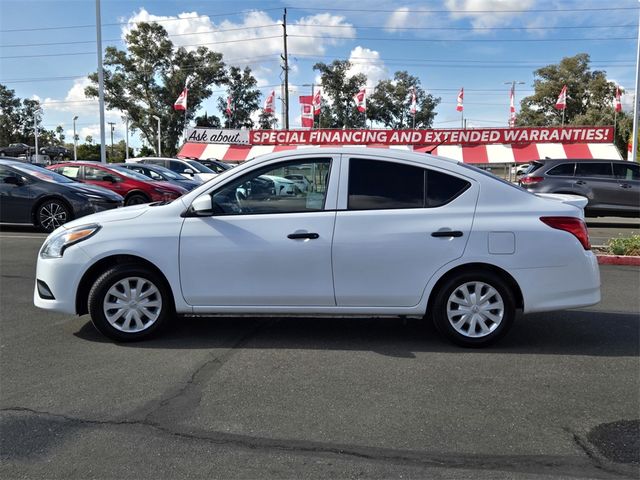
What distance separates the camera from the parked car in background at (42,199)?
37.6 feet

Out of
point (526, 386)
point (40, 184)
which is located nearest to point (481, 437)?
point (526, 386)

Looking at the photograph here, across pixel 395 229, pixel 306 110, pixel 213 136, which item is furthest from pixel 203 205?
pixel 306 110

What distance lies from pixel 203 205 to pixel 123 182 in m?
11.0

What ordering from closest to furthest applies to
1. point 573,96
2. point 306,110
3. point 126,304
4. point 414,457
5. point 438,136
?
point 414,457, point 126,304, point 438,136, point 306,110, point 573,96

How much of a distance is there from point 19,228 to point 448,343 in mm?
11447

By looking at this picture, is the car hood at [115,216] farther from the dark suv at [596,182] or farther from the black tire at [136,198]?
the dark suv at [596,182]

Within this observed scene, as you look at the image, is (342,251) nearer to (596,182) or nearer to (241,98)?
(596,182)

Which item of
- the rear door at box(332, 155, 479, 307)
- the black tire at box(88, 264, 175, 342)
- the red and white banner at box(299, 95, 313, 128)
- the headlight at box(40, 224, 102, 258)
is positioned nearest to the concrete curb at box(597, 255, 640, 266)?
the rear door at box(332, 155, 479, 307)

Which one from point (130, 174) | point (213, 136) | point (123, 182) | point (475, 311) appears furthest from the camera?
point (213, 136)

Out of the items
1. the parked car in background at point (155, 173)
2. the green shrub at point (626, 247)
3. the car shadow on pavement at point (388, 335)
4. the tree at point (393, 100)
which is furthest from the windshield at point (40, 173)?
the tree at point (393, 100)

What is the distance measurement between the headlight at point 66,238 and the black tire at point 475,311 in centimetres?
309

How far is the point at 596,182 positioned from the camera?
14398 mm

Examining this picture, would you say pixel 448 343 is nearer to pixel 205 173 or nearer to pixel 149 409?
pixel 149 409

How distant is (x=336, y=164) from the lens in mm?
4836
